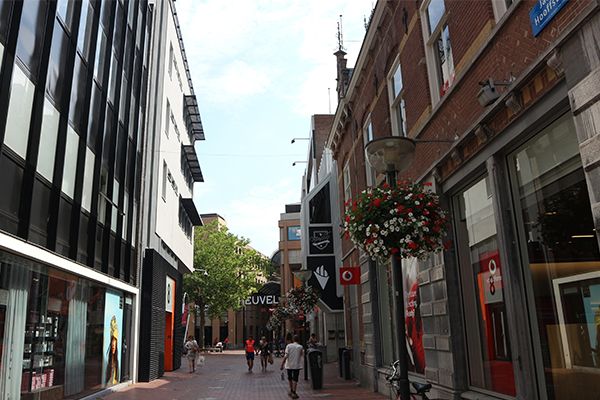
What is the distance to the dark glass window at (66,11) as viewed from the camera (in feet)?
37.0

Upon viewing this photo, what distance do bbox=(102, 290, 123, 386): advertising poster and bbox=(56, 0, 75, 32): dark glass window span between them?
798 cm

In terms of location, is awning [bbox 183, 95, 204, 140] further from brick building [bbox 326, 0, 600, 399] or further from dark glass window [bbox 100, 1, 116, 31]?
brick building [bbox 326, 0, 600, 399]

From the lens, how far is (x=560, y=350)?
5.66m

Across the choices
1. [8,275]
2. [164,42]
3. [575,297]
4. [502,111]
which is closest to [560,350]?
[575,297]

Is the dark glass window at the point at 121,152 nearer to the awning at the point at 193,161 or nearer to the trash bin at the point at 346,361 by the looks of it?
the trash bin at the point at 346,361

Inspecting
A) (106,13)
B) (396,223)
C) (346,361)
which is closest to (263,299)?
(346,361)

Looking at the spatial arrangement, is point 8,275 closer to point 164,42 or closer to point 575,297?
point 575,297

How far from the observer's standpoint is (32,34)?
991 cm

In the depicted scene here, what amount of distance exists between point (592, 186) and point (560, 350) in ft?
7.16

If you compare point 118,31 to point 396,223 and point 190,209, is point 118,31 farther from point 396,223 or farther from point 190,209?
point 190,209

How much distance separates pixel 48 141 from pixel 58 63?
1.91m

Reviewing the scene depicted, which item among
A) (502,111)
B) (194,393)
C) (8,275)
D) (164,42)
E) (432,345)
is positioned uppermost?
(164,42)

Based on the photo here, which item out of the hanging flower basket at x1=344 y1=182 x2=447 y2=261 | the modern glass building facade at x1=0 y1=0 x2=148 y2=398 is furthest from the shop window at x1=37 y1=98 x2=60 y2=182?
the hanging flower basket at x1=344 y1=182 x2=447 y2=261

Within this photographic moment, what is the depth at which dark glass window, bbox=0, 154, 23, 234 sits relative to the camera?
345 inches
